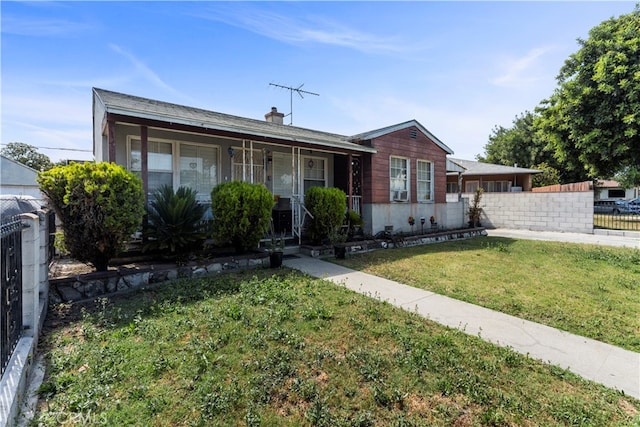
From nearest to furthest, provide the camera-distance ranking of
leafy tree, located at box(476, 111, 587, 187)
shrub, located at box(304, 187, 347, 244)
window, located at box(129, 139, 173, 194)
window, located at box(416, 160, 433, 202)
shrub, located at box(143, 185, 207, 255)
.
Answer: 1. shrub, located at box(143, 185, 207, 255)
2. window, located at box(129, 139, 173, 194)
3. shrub, located at box(304, 187, 347, 244)
4. window, located at box(416, 160, 433, 202)
5. leafy tree, located at box(476, 111, 587, 187)

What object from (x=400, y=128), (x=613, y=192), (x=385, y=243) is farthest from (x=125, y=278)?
(x=613, y=192)

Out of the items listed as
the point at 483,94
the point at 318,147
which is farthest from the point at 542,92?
the point at 318,147

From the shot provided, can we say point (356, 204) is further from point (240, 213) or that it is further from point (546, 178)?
point (546, 178)

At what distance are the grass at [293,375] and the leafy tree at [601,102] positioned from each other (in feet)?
53.4

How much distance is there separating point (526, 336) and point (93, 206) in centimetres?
638

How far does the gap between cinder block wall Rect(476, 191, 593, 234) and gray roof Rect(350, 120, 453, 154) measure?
5.15 meters

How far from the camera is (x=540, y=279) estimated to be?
20.1ft

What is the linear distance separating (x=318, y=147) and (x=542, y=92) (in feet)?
52.7

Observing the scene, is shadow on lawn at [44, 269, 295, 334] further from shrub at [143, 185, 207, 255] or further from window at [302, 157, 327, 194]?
window at [302, 157, 327, 194]

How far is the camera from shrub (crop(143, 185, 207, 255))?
5.95 meters

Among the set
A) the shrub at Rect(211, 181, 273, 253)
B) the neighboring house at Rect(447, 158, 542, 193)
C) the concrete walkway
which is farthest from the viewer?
the neighboring house at Rect(447, 158, 542, 193)

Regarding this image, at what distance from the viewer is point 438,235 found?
451 inches

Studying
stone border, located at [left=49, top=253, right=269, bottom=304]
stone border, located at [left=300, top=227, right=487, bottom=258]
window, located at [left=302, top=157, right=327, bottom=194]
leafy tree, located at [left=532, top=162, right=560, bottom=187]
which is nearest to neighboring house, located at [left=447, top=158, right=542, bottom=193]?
leafy tree, located at [left=532, top=162, right=560, bottom=187]

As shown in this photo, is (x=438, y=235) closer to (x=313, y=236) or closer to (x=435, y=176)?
(x=435, y=176)
